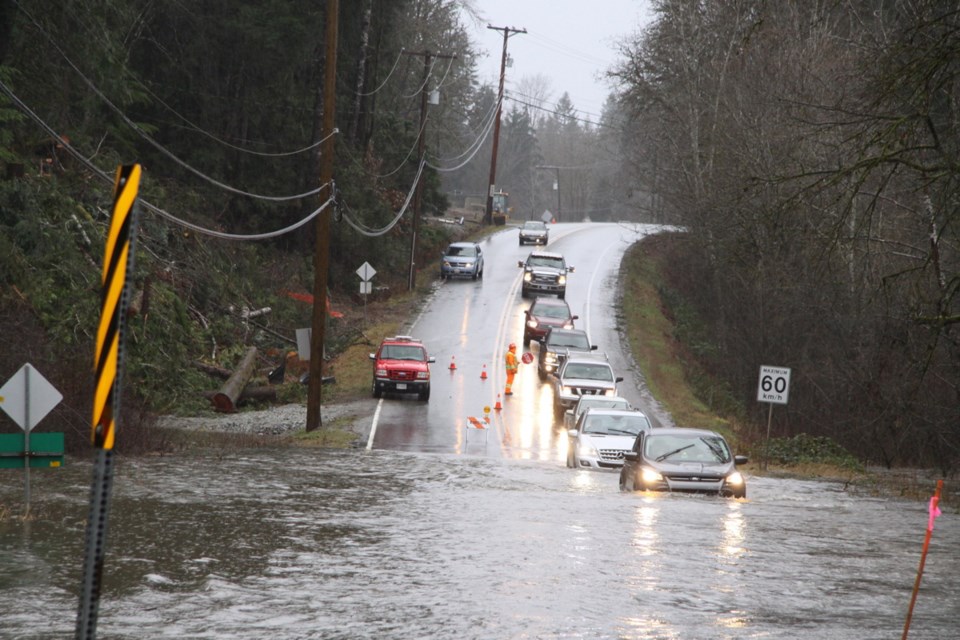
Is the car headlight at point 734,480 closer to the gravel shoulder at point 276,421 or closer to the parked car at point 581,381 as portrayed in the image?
the gravel shoulder at point 276,421

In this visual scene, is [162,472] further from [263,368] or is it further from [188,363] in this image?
[263,368]

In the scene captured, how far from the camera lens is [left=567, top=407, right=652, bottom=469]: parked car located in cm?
2314

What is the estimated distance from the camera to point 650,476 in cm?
1844

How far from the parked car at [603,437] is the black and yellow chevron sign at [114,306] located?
749 inches

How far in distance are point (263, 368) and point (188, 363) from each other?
164 inches

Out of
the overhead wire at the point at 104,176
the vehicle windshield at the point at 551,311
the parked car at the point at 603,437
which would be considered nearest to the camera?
the overhead wire at the point at 104,176

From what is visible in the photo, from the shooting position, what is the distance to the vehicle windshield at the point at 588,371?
112 ft

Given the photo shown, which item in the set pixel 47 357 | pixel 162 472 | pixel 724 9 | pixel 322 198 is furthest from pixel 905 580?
pixel 724 9

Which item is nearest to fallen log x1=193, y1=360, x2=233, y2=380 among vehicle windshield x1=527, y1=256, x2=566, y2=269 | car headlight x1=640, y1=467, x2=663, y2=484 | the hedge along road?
the hedge along road

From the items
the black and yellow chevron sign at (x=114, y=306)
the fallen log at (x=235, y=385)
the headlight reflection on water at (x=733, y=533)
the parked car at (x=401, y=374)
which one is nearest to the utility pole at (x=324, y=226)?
the fallen log at (x=235, y=385)

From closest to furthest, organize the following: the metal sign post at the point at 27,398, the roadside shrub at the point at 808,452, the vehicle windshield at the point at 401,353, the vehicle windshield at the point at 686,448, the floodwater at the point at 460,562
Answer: the floodwater at the point at 460,562
the metal sign post at the point at 27,398
the vehicle windshield at the point at 686,448
the roadside shrub at the point at 808,452
the vehicle windshield at the point at 401,353

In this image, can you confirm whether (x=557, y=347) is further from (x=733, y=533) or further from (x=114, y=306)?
(x=114, y=306)

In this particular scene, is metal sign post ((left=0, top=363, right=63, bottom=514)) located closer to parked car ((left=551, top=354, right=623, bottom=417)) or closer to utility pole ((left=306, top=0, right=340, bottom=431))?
utility pole ((left=306, top=0, right=340, bottom=431))

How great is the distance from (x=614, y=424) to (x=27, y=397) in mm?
12694
